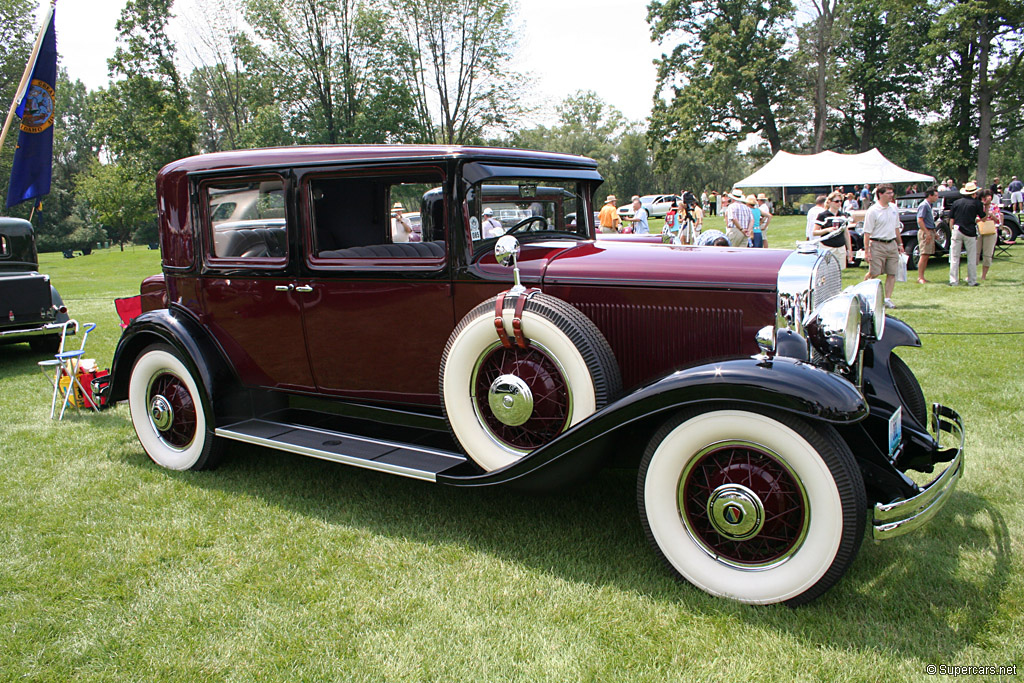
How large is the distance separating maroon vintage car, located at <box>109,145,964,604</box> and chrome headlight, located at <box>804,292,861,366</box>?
0.03ft

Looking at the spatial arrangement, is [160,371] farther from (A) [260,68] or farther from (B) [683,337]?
(A) [260,68]

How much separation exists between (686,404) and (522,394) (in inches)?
32.1

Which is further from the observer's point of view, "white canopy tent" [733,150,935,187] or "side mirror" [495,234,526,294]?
"white canopy tent" [733,150,935,187]

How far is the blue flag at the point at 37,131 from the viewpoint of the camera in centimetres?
583

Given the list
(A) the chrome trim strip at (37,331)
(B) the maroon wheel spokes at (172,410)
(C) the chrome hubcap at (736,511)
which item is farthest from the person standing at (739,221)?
(A) the chrome trim strip at (37,331)

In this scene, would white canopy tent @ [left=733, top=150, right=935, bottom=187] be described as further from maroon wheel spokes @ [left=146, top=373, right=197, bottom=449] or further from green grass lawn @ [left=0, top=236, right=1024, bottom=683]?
maroon wheel spokes @ [left=146, top=373, right=197, bottom=449]

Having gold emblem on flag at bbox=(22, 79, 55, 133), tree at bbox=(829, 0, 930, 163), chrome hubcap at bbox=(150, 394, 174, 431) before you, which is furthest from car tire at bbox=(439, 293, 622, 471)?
tree at bbox=(829, 0, 930, 163)

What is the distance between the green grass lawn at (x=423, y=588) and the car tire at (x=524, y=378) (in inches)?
16.5

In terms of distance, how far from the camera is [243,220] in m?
4.42

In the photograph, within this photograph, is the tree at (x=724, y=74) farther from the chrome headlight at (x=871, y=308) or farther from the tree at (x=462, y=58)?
the chrome headlight at (x=871, y=308)

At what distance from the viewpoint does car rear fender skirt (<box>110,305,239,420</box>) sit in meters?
4.27

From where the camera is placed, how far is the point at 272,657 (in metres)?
2.59

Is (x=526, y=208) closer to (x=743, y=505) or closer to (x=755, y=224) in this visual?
(x=743, y=505)

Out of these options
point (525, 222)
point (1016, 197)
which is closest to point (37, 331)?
point (525, 222)
